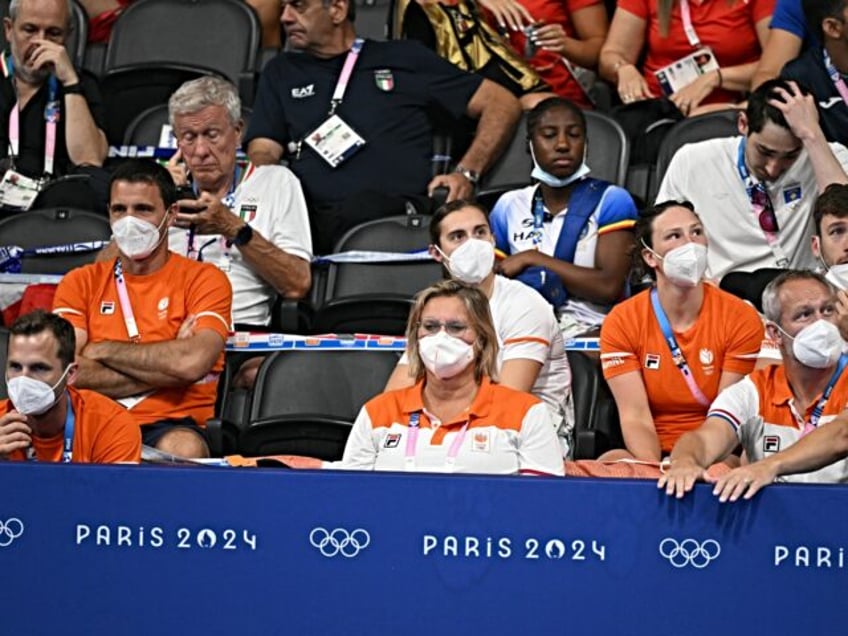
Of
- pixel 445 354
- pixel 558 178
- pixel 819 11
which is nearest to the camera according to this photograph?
pixel 445 354

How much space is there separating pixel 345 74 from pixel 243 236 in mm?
1251

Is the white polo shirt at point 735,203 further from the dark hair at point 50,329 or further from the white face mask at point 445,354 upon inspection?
the dark hair at point 50,329

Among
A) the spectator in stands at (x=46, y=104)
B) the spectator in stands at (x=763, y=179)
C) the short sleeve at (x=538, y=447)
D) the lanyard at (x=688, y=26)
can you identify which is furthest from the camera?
the lanyard at (x=688, y=26)

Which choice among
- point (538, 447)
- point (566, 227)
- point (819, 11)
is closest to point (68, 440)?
point (538, 447)

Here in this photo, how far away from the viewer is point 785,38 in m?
7.48

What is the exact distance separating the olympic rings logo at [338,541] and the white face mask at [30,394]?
109 centimetres

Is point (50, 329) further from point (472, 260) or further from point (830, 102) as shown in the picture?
point (830, 102)

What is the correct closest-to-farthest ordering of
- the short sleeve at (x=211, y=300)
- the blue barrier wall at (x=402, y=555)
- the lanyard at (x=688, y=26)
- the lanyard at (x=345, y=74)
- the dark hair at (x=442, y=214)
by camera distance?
the blue barrier wall at (x=402, y=555) < the short sleeve at (x=211, y=300) < the dark hair at (x=442, y=214) < the lanyard at (x=345, y=74) < the lanyard at (x=688, y=26)

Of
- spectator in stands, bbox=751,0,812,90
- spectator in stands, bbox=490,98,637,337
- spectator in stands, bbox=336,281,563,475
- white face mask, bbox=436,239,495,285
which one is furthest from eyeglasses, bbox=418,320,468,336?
spectator in stands, bbox=751,0,812,90

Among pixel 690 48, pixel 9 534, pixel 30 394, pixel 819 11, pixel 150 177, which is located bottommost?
pixel 9 534

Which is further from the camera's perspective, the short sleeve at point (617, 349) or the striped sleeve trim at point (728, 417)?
the short sleeve at point (617, 349)

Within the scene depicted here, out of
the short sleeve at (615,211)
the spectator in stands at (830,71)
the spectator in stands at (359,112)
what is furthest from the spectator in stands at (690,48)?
the short sleeve at (615,211)

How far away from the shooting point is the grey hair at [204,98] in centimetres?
702

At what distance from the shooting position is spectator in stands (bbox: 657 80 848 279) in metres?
6.54
